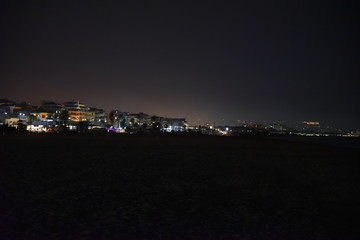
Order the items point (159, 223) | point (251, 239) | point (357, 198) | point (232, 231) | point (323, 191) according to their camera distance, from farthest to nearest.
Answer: point (323, 191)
point (357, 198)
point (159, 223)
point (232, 231)
point (251, 239)

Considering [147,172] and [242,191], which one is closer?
[242,191]

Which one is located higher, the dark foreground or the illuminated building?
the illuminated building

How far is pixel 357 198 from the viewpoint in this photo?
9766 millimetres

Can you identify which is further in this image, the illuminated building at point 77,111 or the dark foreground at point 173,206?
the illuminated building at point 77,111

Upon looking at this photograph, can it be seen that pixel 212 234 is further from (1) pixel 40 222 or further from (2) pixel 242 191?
(2) pixel 242 191

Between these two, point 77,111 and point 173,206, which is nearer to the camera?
point 173,206

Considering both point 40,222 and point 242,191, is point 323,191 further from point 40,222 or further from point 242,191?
point 40,222

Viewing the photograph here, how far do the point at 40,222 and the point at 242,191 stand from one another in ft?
22.5

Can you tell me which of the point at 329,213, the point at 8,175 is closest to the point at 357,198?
the point at 329,213

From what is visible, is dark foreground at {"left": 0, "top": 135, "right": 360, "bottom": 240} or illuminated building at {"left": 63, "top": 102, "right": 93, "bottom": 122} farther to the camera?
illuminated building at {"left": 63, "top": 102, "right": 93, "bottom": 122}

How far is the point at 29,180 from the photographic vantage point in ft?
37.4

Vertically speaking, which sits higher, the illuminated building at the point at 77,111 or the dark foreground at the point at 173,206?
the illuminated building at the point at 77,111

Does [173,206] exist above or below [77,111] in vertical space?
below

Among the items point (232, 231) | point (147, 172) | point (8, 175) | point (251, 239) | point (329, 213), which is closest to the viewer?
point (251, 239)
